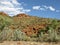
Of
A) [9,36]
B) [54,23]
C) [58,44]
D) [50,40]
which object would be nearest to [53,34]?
[50,40]

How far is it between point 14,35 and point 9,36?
544 mm

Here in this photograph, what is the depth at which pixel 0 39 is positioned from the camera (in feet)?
45.6

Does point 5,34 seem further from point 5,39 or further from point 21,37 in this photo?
point 21,37

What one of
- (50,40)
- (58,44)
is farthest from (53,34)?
(58,44)

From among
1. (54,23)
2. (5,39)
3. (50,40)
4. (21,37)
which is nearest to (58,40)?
(50,40)

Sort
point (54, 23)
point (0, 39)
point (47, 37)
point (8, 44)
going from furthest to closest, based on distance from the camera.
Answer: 1. point (54, 23)
2. point (47, 37)
3. point (0, 39)
4. point (8, 44)

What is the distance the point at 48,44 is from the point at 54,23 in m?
22.0

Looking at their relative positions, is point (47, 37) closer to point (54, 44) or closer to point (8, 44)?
point (54, 44)

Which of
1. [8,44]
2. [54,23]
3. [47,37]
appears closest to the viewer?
[8,44]

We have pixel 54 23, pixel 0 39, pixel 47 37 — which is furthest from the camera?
pixel 54 23

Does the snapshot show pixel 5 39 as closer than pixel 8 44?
No

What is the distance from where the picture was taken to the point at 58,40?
46.2 feet

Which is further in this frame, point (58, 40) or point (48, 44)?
point (58, 40)

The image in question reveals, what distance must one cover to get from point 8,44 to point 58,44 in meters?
3.27
